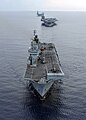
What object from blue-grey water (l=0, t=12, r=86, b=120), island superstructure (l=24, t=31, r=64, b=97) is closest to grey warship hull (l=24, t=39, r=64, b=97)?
island superstructure (l=24, t=31, r=64, b=97)

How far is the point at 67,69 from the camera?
110625 mm

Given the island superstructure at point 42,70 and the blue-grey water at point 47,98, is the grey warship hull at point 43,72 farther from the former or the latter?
the blue-grey water at point 47,98

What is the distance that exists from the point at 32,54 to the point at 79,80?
2117 cm

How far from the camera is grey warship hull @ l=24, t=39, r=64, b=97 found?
3113 inches

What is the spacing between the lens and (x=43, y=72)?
3445 inches

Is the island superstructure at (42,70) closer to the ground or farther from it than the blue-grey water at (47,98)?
farther from it

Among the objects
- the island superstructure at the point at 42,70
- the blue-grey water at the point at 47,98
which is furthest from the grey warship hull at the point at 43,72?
the blue-grey water at the point at 47,98

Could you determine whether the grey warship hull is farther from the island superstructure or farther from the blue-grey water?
the blue-grey water

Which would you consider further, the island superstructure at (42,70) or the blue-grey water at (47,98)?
the island superstructure at (42,70)

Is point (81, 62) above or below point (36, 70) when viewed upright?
below

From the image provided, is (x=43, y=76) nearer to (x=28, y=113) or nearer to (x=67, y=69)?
(x=28, y=113)

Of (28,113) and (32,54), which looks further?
(32,54)

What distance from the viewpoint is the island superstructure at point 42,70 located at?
7912cm

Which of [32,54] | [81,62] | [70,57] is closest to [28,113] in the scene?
[32,54]
